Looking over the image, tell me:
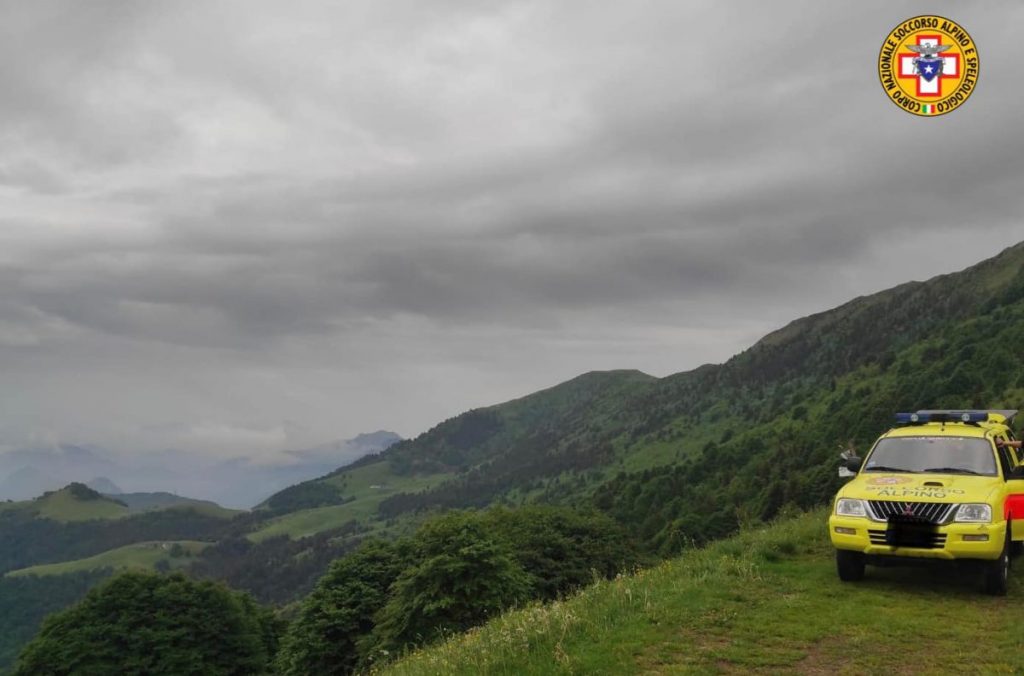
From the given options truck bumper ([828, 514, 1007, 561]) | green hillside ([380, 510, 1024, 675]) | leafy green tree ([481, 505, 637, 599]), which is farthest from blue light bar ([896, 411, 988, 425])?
leafy green tree ([481, 505, 637, 599])

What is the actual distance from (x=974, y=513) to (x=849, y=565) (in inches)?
96.4

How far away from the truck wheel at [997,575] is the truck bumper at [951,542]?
0.34 meters

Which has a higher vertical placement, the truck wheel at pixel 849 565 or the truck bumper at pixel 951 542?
the truck bumper at pixel 951 542

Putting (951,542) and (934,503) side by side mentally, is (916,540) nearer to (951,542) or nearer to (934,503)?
(951,542)

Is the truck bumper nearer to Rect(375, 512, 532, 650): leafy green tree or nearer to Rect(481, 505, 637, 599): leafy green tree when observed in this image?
Rect(375, 512, 532, 650): leafy green tree

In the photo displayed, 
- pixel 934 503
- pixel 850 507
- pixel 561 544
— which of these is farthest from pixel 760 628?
pixel 561 544

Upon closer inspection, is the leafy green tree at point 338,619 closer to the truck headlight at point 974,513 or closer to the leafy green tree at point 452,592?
the leafy green tree at point 452,592

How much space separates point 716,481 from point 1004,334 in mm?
70452

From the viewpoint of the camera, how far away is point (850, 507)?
1316cm

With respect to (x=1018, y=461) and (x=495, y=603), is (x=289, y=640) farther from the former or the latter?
(x=1018, y=461)

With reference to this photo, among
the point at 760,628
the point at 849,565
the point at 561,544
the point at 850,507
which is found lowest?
the point at 561,544

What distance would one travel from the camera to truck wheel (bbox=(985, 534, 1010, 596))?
1250 cm

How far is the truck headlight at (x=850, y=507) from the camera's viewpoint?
1296cm

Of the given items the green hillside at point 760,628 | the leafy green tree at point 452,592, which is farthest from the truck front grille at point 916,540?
the leafy green tree at point 452,592
